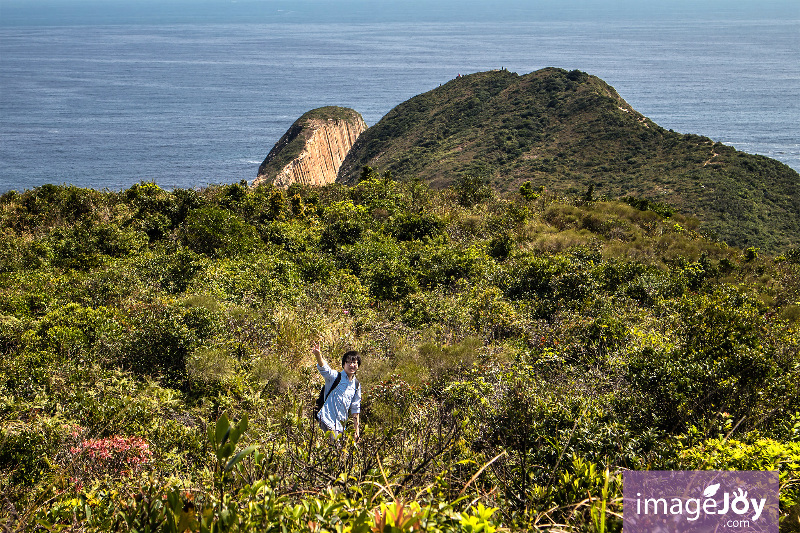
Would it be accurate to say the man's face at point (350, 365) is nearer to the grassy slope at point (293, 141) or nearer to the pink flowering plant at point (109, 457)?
the pink flowering plant at point (109, 457)

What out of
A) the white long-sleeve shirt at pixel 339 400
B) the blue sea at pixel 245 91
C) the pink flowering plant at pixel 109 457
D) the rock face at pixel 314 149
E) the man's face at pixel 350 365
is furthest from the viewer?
the blue sea at pixel 245 91

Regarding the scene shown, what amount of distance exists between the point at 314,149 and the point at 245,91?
56564 mm

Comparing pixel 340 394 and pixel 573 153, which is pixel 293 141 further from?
pixel 340 394

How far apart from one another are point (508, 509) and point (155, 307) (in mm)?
7786

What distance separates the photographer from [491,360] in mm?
7824

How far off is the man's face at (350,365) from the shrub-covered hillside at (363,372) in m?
0.73

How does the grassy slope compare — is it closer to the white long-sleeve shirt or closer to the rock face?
the rock face

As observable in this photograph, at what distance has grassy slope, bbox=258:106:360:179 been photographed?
6375cm

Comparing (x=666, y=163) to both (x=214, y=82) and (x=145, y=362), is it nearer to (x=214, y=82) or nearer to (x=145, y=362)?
(x=145, y=362)

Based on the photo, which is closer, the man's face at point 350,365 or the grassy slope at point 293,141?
the man's face at point 350,365

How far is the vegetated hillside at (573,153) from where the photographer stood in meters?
43.4

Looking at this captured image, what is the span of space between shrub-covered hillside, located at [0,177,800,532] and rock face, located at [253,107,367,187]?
44.5m

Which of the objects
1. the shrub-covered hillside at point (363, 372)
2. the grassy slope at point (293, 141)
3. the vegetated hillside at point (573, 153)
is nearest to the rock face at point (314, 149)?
the grassy slope at point (293, 141)

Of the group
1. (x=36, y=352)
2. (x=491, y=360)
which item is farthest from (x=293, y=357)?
(x=36, y=352)
